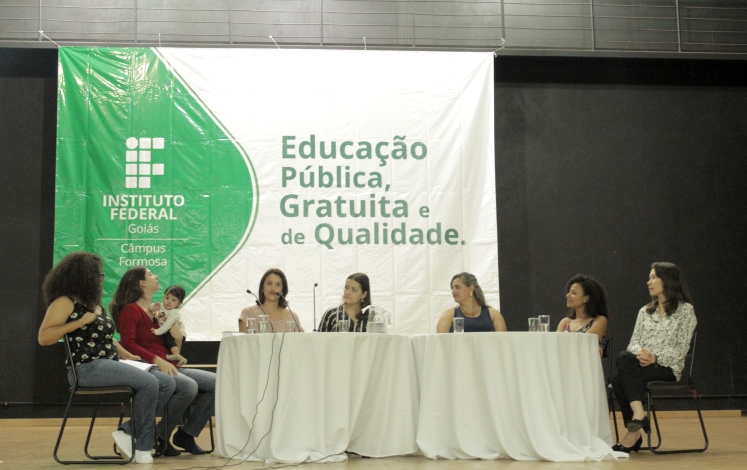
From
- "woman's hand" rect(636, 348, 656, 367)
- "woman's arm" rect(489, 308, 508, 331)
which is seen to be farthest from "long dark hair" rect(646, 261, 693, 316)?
"woman's arm" rect(489, 308, 508, 331)

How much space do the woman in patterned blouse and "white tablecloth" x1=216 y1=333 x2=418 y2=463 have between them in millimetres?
1232

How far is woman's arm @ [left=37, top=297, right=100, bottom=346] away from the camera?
373 centimetres

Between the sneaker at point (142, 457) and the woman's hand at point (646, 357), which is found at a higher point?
the woman's hand at point (646, 357)

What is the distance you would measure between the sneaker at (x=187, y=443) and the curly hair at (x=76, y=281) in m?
0.97

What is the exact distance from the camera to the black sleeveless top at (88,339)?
3.86 metres

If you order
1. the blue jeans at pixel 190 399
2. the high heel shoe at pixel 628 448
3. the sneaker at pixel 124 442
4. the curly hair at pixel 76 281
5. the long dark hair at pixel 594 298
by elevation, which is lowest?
the high heel shoe at pixel 628 448

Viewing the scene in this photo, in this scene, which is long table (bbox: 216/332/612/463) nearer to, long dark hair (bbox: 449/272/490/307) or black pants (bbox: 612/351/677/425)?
black pants (bbox: 612/351/677/425)

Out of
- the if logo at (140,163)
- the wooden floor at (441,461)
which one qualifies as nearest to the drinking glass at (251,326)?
the wooden floor at (441,461)

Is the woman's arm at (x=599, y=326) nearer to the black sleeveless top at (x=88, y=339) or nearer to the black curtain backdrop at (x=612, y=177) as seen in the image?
the black curtain backdrop at (x=612, y=177)

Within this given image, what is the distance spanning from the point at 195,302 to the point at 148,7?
2761 millimetres

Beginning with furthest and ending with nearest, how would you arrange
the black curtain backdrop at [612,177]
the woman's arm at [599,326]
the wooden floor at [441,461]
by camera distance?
the black curtain backdrop at [612,177]
the woman's arm at [599,326]
the wooden floor at [441,461]

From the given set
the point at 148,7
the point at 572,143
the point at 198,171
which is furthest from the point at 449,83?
the point at 148,7

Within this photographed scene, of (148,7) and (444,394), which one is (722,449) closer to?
(444,394)

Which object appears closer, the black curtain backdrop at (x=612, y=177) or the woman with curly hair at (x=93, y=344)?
the woman with curly hair at (x=93, y=344)
